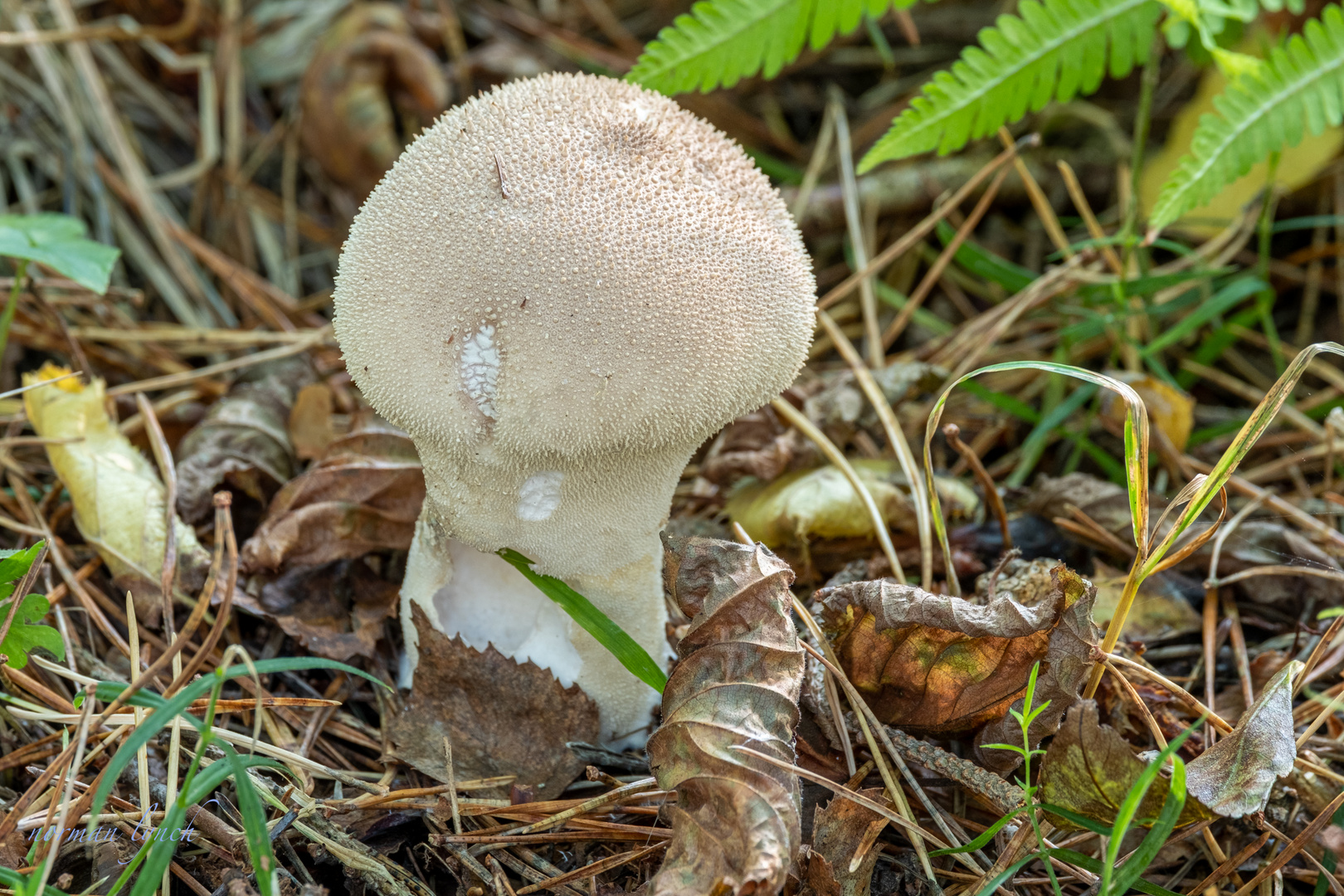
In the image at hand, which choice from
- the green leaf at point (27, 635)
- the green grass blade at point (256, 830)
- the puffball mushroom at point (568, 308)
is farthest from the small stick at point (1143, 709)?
the green leaf at point (27, 635)

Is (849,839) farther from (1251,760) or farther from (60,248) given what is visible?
(60,248)

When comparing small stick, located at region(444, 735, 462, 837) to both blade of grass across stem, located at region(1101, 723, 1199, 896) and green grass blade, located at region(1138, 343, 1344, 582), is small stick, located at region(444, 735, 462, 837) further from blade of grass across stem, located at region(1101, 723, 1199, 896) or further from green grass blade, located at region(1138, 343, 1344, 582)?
green grass blade, located at region(1138, 343, 1344, 582)

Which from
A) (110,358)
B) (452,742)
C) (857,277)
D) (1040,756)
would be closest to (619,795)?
(452,742)

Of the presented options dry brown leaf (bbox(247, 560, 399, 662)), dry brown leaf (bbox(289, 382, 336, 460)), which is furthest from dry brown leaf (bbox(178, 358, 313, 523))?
dry brown leaf (bbox(247, 560, 399, 662))

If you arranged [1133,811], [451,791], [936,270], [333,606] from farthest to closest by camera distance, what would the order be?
[936,270] → [333,606] → [451,791] → [1133,811]

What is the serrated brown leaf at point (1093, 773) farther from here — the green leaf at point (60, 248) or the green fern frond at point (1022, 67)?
the green leaf at point (60, 248)

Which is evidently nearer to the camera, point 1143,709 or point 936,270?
point 1143,709

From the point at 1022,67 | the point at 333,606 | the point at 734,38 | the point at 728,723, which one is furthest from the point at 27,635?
the point at 1022,67
